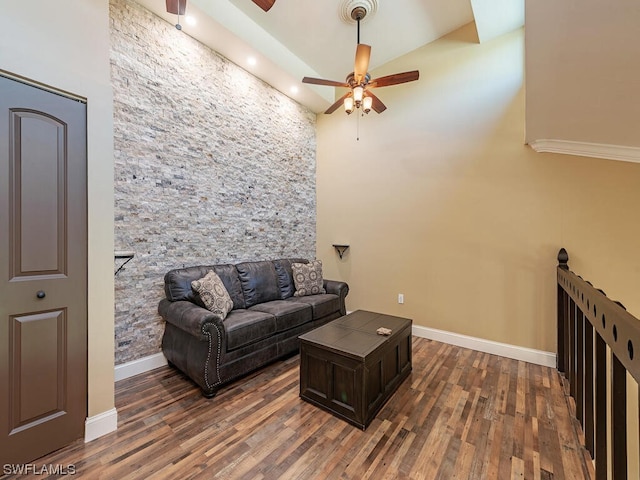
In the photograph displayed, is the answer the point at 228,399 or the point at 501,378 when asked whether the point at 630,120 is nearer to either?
the point at 501,378

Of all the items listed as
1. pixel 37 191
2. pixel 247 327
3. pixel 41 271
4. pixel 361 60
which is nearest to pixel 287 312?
pixel 247 327

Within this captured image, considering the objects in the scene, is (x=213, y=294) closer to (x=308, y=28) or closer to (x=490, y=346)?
(x=490, y=346)

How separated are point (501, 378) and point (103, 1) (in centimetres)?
443

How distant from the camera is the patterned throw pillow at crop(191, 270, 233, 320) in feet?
8.80

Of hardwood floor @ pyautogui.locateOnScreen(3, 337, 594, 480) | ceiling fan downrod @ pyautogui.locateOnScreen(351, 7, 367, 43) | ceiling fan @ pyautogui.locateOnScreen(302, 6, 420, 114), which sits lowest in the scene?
hardwood floor @ pyautogui.locateOnScreen(3, 337, 594, 480)

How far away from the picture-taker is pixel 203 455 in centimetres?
171

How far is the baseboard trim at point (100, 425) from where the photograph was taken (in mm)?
1813

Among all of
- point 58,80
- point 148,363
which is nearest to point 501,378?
point 148,363

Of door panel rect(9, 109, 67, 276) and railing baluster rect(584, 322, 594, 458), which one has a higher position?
door panel rect(9, 109, 67, 276)

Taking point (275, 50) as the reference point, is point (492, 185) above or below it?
below

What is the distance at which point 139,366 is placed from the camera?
2.72 meters

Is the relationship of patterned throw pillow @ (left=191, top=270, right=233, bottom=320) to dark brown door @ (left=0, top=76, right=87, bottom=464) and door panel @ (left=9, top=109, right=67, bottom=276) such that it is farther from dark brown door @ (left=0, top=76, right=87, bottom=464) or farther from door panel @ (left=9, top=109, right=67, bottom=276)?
door panel @ (left=9, top=109, right=67, bottom=276)

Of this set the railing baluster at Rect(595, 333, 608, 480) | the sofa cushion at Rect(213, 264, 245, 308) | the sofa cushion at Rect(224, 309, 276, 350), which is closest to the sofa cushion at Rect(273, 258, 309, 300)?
the sofa cushion at Rect(213, 264, 245, 308)

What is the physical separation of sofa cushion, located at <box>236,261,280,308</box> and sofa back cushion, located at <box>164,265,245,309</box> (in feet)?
0.25
